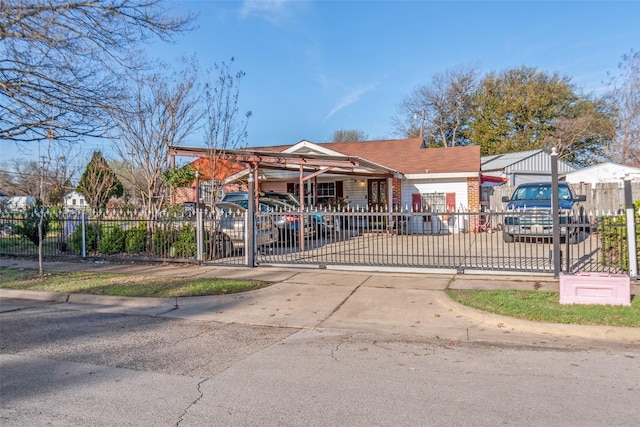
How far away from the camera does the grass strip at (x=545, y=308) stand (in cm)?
630

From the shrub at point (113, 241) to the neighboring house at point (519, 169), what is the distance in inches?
890

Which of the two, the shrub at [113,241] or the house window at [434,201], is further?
the house window at [434,201]

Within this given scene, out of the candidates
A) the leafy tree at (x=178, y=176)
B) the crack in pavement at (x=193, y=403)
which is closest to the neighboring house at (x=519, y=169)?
the leafy tree at (x=178, y=176)

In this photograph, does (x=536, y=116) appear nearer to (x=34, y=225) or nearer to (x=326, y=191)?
(x=326, y=191)

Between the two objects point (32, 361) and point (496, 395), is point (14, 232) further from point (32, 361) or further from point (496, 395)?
point (496, 395)

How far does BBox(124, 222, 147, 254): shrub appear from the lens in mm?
13227

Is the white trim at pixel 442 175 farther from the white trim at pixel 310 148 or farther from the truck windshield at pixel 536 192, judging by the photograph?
the truck windshield at pixel 536 192

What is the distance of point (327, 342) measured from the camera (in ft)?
19.8

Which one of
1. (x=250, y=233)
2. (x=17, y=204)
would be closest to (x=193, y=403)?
(x=250, y=233)

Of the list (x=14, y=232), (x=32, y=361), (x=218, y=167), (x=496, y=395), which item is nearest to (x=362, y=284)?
(x=496, y=395)

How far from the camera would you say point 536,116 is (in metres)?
42.5

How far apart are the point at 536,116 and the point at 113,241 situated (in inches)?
1576

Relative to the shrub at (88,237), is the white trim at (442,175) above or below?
above

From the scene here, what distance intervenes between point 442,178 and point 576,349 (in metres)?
16.9
